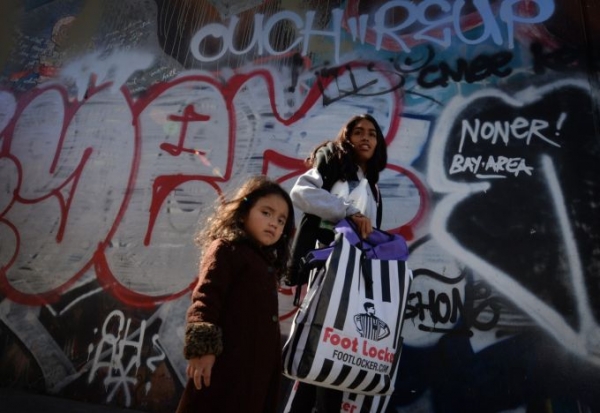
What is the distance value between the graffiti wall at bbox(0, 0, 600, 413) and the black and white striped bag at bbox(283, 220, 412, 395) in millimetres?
1000

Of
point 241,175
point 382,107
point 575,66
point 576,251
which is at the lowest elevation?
point 576,251

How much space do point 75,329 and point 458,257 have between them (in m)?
2.56

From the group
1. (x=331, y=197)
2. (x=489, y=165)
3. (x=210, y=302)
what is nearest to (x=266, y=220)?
(x=331, y=197)

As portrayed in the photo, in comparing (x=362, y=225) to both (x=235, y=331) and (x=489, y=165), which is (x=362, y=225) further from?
(x=489, y=165)

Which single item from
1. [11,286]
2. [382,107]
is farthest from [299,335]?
[11,286]

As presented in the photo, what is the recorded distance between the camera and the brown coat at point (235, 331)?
4.89 feet

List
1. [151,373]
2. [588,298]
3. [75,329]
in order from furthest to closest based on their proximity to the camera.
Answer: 1. [75,329]
2. [151,373]
3. [588,298]

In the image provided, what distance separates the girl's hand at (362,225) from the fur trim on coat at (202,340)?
68 centimetres

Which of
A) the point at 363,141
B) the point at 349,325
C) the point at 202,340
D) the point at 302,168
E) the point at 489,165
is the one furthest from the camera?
the point at 302,168

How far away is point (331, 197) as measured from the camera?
191 centimetres

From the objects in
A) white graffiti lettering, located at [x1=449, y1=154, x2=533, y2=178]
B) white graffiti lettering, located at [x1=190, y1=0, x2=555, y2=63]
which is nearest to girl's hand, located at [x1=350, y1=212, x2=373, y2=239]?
white graffiti lettering, located at [x1=449, y1=154, x2=533, y2=178]

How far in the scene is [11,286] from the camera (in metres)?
3.65

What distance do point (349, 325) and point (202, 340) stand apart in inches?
20.7

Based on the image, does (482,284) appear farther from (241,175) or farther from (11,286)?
(11,286)
